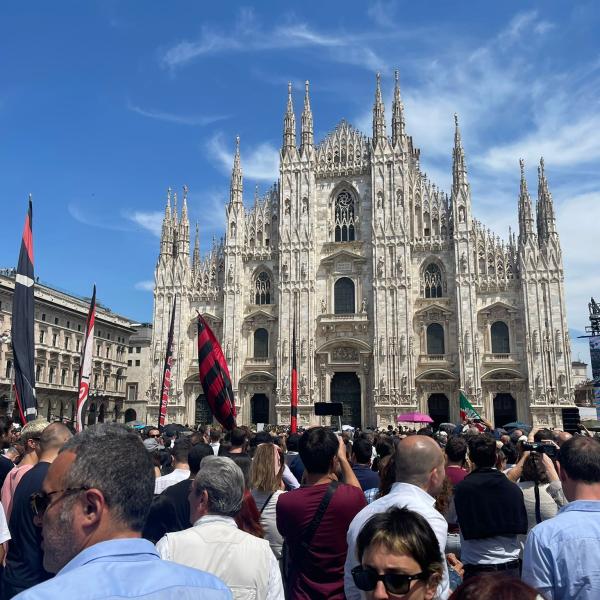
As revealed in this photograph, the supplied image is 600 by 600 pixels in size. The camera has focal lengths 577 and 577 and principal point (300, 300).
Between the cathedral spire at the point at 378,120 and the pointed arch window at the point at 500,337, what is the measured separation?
14.4 metres

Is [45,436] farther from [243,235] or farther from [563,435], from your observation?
[243,235]

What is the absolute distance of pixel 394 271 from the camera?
37.2 metres

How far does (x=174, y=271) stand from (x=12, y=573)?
37007 millimetres

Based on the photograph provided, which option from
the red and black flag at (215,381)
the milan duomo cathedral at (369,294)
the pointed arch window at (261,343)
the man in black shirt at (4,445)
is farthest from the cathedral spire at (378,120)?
the man in black shirt at (4,445)

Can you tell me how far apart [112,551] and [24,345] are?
7.77 metres

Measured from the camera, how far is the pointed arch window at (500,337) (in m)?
35.9

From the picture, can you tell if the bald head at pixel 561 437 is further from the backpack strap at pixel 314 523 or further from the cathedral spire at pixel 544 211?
the cathedral spire at pixel 544 211

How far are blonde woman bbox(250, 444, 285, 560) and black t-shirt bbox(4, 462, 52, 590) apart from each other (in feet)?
6.14

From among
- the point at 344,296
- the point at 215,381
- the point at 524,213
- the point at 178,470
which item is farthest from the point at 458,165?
→ the point at 178,470

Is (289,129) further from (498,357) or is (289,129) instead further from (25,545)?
(25,545)

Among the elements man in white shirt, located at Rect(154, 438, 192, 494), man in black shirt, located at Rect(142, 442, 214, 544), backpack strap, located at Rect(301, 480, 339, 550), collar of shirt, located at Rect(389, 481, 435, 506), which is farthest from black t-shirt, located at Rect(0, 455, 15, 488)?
collar of shirt, located at Rect(389, 481, 435, 506)

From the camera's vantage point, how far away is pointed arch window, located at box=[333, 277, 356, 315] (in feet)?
126

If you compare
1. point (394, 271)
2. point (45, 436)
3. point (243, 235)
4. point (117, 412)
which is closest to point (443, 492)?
point (45, 436)

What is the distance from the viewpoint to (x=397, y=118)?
39.0 m
